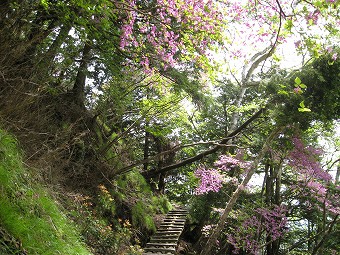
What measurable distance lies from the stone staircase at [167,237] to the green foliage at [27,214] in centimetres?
518

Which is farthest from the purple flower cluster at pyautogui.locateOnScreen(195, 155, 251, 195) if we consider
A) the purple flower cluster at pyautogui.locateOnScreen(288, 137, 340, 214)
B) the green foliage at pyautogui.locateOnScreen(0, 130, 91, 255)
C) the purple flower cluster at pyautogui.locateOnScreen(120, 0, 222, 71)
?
the green foliage at pyautogui.locateOnScreen(0, 130, 91, 255)

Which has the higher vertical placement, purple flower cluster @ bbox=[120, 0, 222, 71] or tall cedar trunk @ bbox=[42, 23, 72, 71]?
purple flower cluster @ bbox=[120, 0, 222, 71]

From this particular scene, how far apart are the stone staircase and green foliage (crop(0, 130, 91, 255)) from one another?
17.0ft

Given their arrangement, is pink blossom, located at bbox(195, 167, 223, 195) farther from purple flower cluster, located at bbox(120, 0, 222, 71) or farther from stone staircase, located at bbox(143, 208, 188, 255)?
Result: purple flower cluster, located at bbox(120, 0, 222, 71)

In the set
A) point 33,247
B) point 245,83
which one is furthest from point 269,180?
point 33,247

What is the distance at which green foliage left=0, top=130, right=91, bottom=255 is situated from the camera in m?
2.33

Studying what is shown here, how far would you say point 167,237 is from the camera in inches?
360

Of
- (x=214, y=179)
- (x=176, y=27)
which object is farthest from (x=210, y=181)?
(x=176, y=27)

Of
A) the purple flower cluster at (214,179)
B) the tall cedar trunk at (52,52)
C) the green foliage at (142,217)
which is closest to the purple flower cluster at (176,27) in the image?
the tall cedar trunk at (52,52)

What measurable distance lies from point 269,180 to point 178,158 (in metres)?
4.79

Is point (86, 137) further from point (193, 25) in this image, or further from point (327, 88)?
point (327, 88)

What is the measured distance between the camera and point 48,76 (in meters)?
5.41

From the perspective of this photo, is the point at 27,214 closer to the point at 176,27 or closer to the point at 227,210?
the point at 176,27

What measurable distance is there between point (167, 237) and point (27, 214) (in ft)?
23.5
